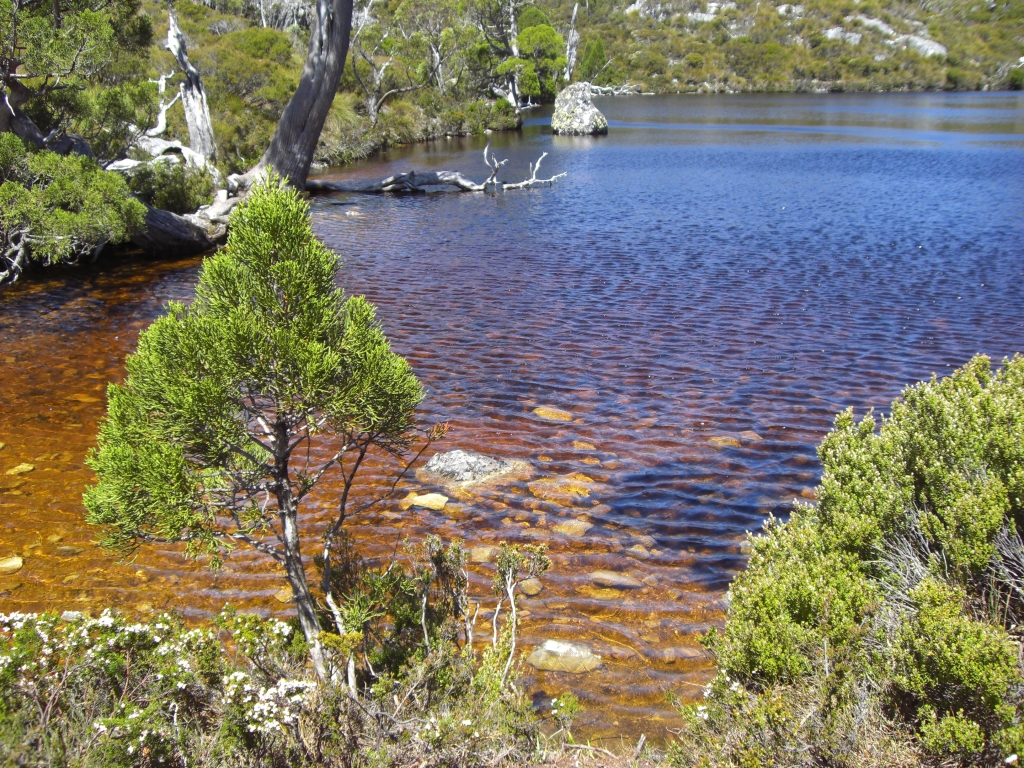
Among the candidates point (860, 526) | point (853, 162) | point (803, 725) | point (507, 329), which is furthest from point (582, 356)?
point (853, 162)

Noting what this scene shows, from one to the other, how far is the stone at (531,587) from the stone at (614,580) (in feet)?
1.52

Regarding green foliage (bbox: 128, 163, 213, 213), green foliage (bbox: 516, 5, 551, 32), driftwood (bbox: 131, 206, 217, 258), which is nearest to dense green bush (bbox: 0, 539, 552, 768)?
driftwood (bbox: 131, 206, 217, 258)

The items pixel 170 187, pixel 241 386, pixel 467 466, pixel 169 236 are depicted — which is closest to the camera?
pixel 241 386

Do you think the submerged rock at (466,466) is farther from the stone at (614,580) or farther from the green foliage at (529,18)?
the green foliage at (529,18)

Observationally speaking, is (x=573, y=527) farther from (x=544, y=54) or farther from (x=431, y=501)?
(x=544, y=54)

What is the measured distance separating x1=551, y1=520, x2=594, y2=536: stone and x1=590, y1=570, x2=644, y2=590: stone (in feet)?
2.03

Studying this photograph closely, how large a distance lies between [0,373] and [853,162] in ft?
111

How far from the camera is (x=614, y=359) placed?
1138 cm

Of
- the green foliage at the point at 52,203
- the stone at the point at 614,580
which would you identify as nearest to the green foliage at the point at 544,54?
the green foliage at the point at 52,203

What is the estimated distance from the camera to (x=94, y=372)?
10680 millimetres

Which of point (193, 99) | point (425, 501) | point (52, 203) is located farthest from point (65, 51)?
point (425, 501)

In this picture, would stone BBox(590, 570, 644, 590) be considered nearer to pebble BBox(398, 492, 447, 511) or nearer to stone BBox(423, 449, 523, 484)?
pebble BBox(398, 492, 447, 511)

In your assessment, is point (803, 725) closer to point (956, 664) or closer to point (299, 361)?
point (956, 664)

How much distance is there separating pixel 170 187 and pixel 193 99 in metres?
6.22
